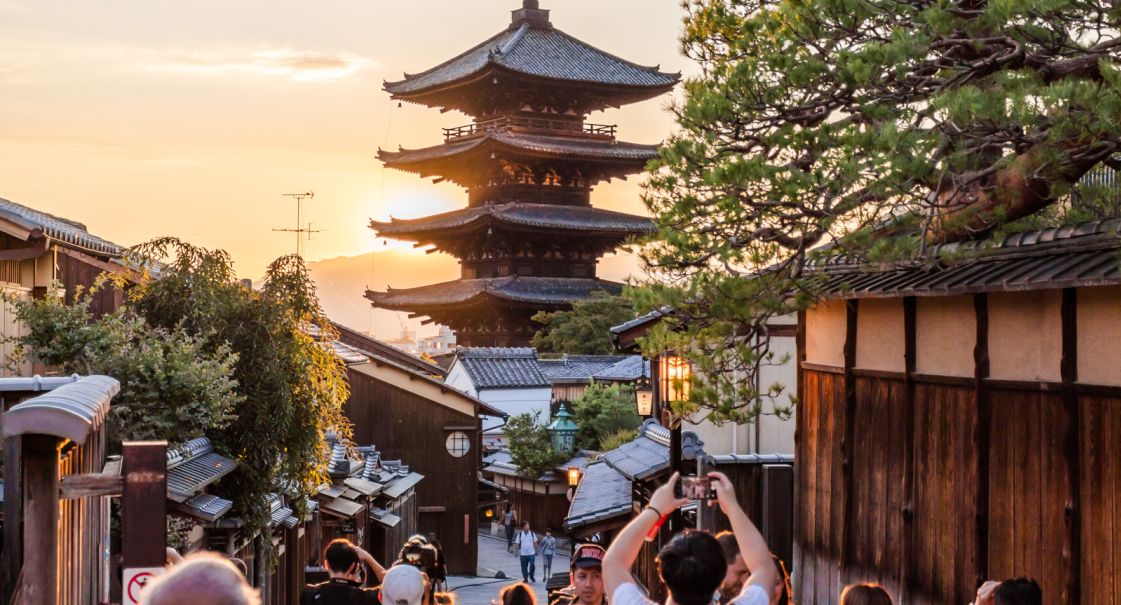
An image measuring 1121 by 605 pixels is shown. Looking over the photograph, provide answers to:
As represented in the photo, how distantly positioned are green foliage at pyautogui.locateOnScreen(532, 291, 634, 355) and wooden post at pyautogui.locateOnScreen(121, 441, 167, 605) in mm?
39419

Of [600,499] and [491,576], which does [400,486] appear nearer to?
[491,576]

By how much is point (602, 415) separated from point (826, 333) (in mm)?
25894

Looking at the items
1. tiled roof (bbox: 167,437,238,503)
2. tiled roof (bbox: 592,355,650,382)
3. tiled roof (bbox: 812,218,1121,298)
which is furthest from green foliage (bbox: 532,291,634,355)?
tiled roof (bbox: 812,218,1121,298)

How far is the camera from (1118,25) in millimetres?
6531

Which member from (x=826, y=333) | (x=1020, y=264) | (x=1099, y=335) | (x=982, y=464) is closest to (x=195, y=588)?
(x=1099, y=335)

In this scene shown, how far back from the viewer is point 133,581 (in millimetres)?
5855

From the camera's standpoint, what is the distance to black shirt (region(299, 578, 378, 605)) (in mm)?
6074

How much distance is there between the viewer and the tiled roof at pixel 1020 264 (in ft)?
22.8

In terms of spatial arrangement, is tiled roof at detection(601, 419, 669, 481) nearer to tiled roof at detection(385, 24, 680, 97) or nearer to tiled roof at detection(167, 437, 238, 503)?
tiled roof at detection(167, 437, 238, 503)

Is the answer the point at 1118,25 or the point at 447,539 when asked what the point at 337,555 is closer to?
the point at 1118,25

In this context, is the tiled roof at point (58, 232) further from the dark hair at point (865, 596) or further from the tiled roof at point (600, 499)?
the dark hair at point (865, 596)

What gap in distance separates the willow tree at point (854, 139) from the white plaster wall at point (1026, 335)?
54cm

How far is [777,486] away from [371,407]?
20738 millimetres

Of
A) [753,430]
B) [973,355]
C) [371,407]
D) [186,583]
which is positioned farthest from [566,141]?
[186,583]
